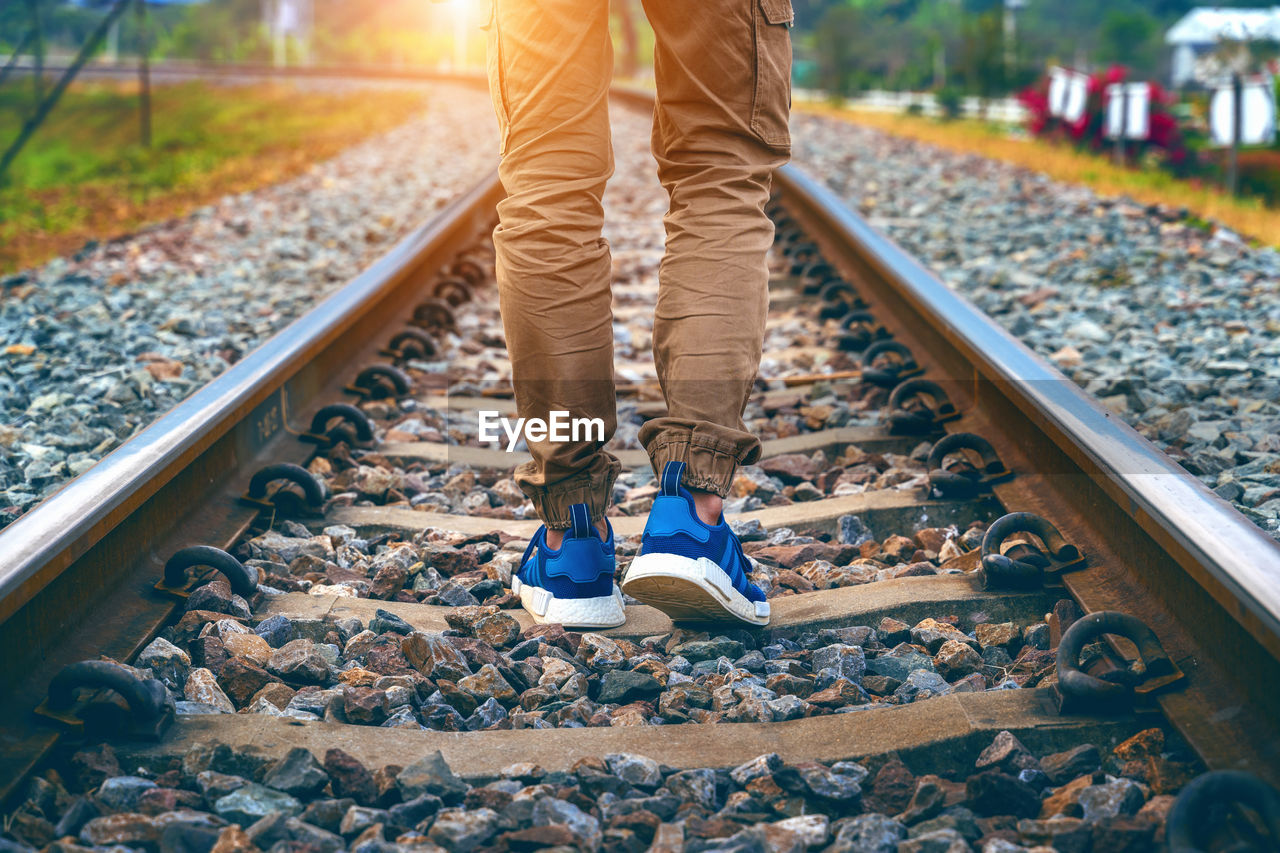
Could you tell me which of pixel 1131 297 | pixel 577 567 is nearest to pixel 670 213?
pixel 577 567

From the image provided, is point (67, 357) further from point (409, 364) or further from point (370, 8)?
point (370, 8)

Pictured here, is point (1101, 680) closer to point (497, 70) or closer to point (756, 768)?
point (756, 768)

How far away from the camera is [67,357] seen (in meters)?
3.91

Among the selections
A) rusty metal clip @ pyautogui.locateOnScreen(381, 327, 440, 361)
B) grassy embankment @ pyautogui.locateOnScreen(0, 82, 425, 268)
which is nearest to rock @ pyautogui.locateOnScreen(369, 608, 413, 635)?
rusty metal clip @ pyautogui.locateOnScreen(381, 327, 440, 361)

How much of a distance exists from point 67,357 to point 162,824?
2.85 meters

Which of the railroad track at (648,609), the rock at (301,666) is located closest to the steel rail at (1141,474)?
the railroad track at (648,609)

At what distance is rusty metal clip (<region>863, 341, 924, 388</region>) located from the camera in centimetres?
346

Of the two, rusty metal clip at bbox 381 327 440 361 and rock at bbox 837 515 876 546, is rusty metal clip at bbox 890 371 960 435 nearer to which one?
rock at bbox 837 515 876 546

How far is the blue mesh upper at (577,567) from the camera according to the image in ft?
6.92

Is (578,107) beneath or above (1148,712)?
above

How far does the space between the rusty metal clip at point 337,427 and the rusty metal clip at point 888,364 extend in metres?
1.40

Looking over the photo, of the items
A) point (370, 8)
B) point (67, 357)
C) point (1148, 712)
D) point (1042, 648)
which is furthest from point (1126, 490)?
point (370, 8)

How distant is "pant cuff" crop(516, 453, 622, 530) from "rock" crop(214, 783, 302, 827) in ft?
2.40

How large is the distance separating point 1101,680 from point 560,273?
1.02 metres
